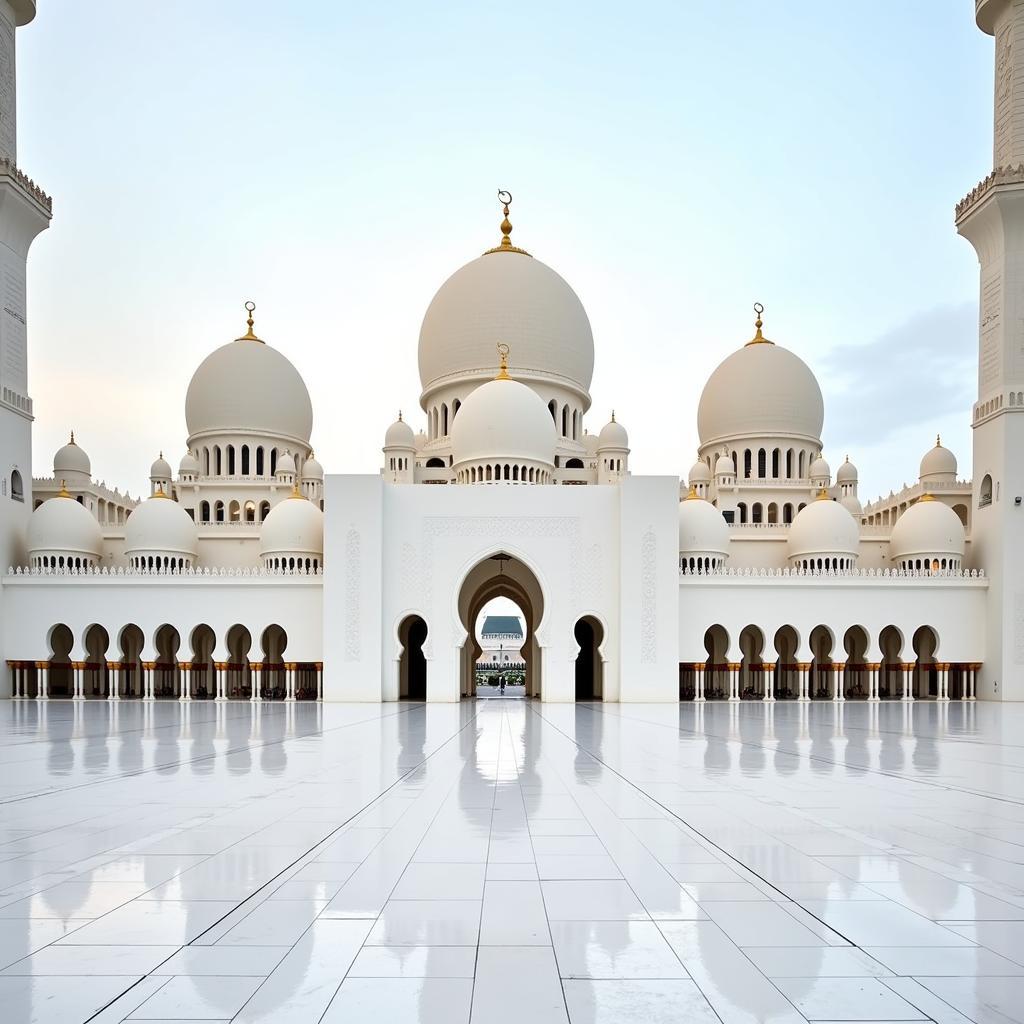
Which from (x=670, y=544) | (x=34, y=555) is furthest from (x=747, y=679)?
(x=34, y=555)

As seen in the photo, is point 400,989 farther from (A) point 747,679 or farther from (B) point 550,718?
(A) point 747,679

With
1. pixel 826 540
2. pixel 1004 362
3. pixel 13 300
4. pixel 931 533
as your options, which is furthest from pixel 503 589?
pixel 13 300

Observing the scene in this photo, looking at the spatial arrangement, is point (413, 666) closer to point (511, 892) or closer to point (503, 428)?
point (503, 428)

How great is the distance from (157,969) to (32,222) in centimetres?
2146

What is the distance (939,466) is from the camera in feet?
81.6

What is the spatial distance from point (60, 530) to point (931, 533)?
60.6 feet

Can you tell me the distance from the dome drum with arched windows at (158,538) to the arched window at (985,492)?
55.9 ft

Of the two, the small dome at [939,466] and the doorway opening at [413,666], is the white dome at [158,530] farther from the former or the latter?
the small dome at [939,466]

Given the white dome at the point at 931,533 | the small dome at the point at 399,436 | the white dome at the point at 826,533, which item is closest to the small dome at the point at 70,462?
the small dome at the point at 399,436

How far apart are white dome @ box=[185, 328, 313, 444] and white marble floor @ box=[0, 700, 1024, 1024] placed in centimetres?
1975

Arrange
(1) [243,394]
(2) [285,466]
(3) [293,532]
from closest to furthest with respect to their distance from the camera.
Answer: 1. (3) [293,532]
2. (2) [285,466]
3. (1) [243,394]

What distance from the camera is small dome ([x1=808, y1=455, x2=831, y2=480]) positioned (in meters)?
24.9

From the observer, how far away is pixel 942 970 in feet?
8.30

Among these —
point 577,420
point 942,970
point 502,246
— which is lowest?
point 942,970
